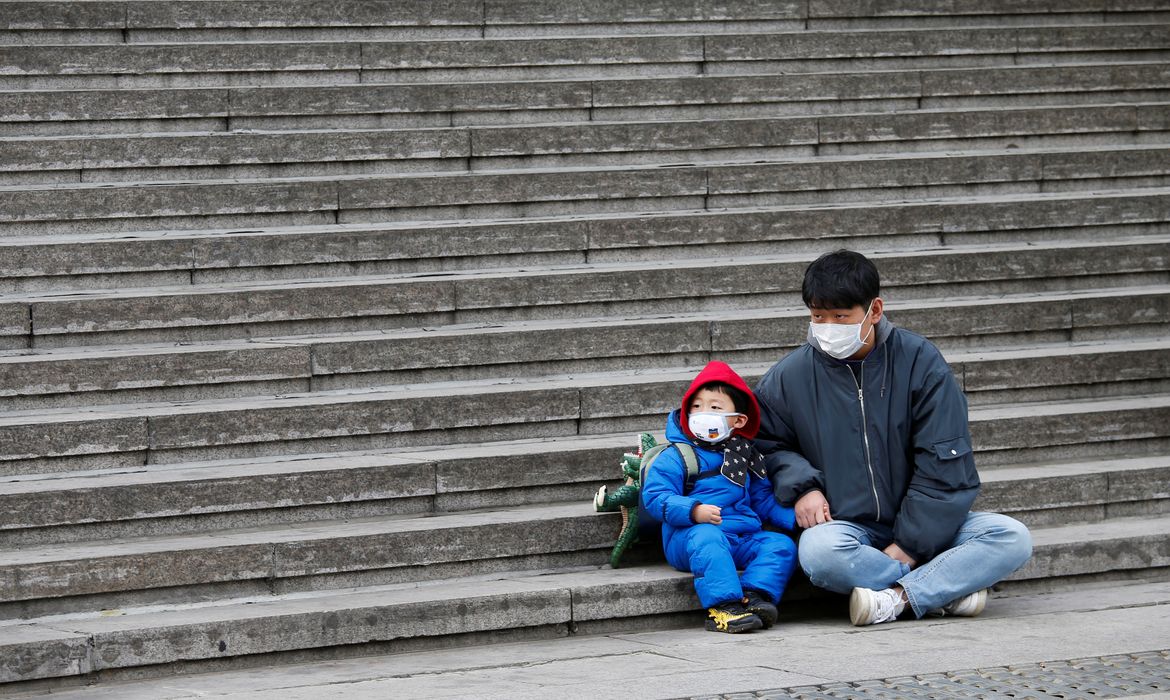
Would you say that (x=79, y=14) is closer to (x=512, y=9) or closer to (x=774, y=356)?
(x=512, y=9)

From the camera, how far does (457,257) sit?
7586 millimetres

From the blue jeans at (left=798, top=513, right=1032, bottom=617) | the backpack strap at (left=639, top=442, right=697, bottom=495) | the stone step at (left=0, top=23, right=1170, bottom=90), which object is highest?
the stone step at (left=0, top=23, right=1170, bottom=90)

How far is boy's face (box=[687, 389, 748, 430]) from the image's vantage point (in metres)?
5.62

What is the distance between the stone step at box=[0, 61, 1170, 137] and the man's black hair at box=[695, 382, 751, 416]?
3.36 metres

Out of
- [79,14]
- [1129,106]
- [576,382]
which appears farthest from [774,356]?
[79,14]

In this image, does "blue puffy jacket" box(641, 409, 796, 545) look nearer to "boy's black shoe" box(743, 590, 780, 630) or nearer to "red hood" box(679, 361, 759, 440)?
"red hood" box(679, 361, 759, 440)

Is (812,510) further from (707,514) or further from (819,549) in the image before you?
(707,514)

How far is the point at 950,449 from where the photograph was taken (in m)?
5.48

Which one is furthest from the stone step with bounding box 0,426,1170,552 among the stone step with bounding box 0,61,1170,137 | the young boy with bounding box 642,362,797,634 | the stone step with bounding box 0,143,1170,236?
the stone step with bounding box 0,61,1170,137

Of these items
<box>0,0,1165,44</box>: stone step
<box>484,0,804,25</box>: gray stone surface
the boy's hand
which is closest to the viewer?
the boy's hand

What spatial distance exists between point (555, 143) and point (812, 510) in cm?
336

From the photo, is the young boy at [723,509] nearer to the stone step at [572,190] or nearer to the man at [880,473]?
the man at [880,473]

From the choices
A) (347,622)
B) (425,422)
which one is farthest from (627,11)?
(347,622)

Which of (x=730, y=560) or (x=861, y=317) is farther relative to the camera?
(x=861, y=317)
